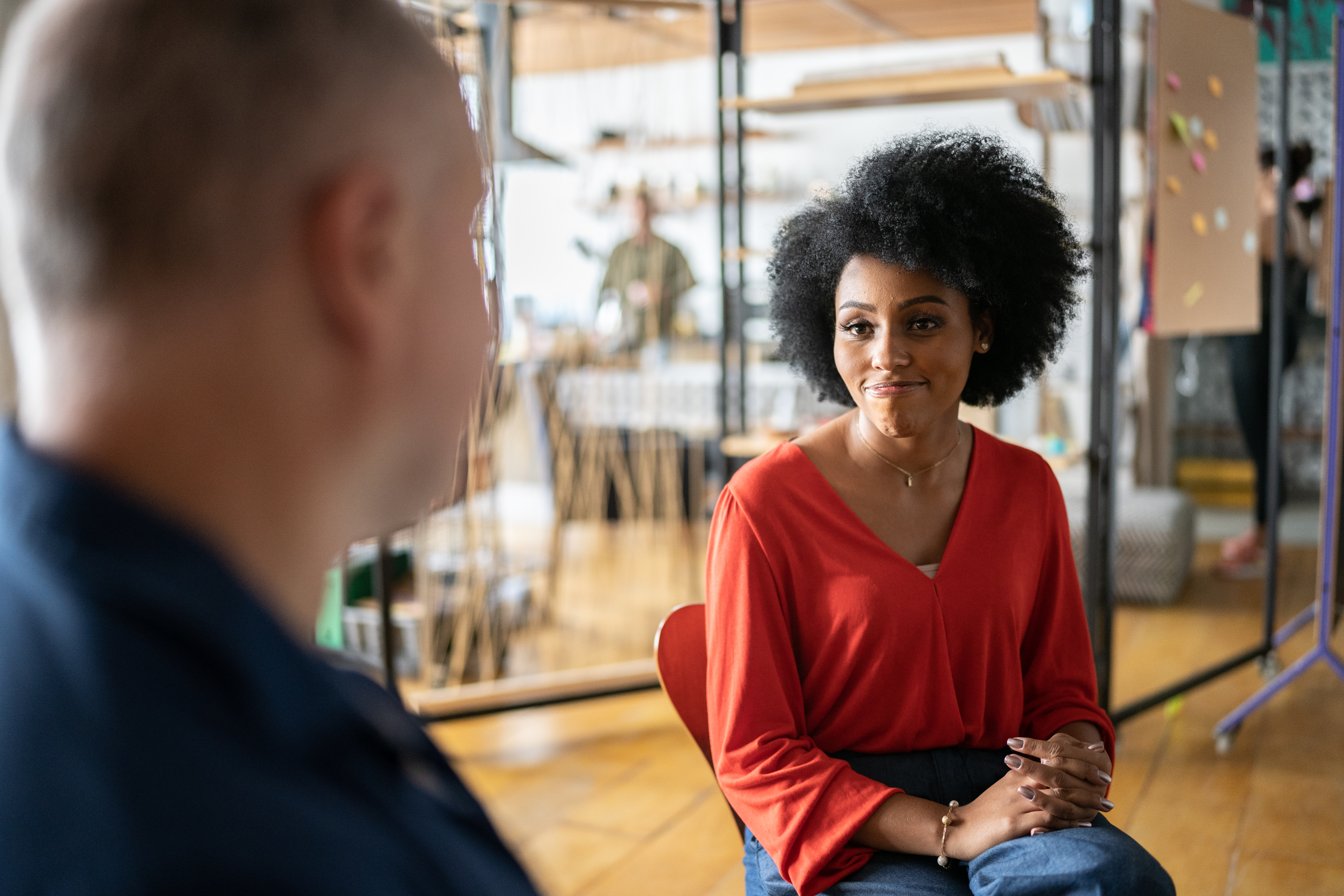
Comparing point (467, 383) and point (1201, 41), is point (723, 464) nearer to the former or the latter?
point (1201, 41)

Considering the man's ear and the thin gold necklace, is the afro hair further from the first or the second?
the man's ear

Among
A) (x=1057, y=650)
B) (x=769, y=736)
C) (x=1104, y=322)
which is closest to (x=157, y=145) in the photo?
(x=769, y=736)

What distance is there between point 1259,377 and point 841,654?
3.70 m

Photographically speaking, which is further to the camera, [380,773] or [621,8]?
[621,8]

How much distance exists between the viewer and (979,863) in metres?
1.19

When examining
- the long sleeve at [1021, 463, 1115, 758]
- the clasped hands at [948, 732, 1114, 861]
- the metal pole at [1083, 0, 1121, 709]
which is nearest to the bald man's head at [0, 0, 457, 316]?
the clasped hands at [948, 732, 1114, 861]

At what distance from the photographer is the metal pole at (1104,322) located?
2502mm

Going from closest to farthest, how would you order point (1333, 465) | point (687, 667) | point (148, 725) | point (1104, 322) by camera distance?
point (148, 725)
point (687, 667)
point (1104, 322)
point (1333, 465)

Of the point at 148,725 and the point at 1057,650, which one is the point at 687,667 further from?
the point at 148,725

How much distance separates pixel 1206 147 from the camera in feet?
9.06

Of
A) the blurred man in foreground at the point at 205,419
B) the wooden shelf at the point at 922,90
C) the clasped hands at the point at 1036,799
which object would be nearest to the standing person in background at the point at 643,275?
the wooden shelf at the point at 922,90

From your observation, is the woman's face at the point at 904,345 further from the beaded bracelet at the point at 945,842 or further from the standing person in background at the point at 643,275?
the standing person in background at the point at 643,275

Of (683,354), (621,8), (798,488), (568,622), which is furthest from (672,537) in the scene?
(798,488)

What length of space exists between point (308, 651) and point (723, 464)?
8.85 feet
